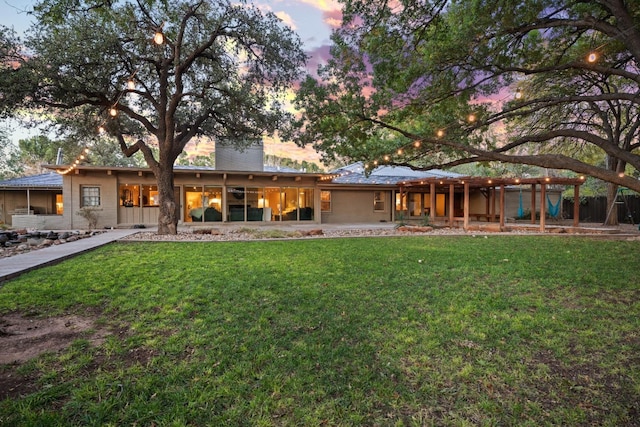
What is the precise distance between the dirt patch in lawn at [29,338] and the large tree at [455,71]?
5.13 meters

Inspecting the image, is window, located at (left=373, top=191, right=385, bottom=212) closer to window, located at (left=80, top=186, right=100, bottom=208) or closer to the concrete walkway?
window, located at (left=80, top=186, right=100, bottom=208)

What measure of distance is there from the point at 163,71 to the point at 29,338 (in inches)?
377

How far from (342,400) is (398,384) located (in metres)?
0.44

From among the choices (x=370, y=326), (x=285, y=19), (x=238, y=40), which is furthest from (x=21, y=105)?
(x=370, y=326)

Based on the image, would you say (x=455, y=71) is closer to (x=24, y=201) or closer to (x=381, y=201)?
(x=381, y=201)

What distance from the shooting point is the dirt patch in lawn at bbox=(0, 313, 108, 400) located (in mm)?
2133

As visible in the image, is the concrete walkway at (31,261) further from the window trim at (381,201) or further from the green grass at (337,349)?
the window trim at (381,201)

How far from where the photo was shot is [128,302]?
12.1ft

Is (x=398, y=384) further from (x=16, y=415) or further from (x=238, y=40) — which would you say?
(x=238, y=40)

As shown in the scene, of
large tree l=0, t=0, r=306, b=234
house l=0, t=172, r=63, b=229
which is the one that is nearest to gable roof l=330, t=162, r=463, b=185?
large tree l=0, t=0, r=306, b=234

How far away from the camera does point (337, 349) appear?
104 inches

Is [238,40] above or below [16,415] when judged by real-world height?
above

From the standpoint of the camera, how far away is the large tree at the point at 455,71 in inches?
184

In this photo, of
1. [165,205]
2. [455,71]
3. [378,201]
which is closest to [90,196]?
[165,205]
